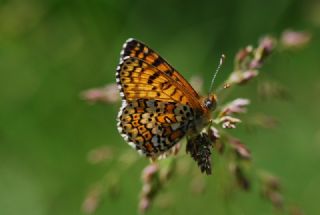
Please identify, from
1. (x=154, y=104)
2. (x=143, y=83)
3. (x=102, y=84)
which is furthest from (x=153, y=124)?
(x=102, y=84)

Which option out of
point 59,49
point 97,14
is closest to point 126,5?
point 97,14

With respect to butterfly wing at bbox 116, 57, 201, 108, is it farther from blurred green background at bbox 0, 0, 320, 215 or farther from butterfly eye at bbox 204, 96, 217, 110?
blurred green background at bbox 0, 0, 320, 215

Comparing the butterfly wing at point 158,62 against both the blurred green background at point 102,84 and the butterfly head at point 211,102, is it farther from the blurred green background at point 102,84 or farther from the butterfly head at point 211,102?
the blurred green background at point 102,84

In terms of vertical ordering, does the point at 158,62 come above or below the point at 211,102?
above

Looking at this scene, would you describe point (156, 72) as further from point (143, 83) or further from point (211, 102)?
point (211, 102)

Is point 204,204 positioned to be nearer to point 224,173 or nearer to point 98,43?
point 224,173

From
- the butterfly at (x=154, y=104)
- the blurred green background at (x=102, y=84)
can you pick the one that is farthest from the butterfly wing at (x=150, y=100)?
the blurred green background at (x=102, y=84)
